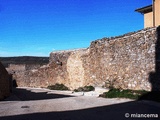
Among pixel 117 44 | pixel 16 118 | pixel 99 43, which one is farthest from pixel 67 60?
pixel 16 118

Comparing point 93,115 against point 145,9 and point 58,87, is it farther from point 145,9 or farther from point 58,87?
point 145,9

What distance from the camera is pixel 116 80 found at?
18.0 m

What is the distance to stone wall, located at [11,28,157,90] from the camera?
15.7 meters

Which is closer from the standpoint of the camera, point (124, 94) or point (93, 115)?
point (93, 115)

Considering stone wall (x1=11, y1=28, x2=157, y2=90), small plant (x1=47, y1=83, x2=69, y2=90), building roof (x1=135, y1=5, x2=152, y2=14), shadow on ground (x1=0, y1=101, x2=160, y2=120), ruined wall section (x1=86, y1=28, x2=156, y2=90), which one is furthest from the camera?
small plant (x1=47, y1=83, x2=69, y2=90)

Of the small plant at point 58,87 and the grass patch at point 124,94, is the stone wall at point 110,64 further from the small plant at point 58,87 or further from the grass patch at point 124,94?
the grass patch at point 124,94

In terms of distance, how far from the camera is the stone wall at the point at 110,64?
15711mm

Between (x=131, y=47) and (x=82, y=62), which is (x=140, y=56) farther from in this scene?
(x=82, y=62)

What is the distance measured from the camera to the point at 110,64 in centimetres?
1889

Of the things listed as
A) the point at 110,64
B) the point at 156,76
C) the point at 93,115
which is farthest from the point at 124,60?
the point at 93,115

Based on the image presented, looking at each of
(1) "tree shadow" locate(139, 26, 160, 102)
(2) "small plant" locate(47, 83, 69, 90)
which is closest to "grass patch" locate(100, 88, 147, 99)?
(1) "tree shadow" locate(139, 26, 160, 102)

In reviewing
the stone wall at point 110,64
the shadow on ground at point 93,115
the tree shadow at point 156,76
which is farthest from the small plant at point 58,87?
the shadow on ground at point 93,115

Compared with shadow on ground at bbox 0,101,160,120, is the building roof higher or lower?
higher

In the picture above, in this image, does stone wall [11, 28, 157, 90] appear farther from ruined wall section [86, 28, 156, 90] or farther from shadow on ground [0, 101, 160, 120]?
shadow on ground [0, 101, 160, 120]
